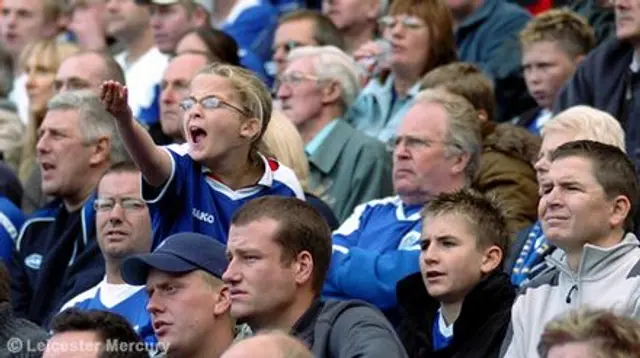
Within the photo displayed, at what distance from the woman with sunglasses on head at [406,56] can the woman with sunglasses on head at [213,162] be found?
2686mm

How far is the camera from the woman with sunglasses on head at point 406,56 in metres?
10.6

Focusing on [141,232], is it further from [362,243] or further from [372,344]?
[372,344]

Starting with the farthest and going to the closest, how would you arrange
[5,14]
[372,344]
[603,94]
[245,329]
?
[5,14] < [603,94] < [245,329] < [372,344]

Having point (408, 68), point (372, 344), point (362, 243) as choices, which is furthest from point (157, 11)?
point (372, 344)

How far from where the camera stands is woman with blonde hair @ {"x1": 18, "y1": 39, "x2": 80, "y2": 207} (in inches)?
428

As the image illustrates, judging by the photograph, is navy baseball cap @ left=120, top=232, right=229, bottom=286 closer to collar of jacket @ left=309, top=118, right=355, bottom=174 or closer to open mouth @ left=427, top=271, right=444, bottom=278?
open mouth @ left=427, top=271, right=444, bottom=278

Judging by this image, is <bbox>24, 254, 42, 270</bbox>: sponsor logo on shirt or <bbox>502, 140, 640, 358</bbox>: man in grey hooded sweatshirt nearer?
<bbox>502, 140, 640, 358</bbox>: man in grey hooded sweatshirt

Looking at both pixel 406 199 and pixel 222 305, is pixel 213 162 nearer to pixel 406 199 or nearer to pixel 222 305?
pixel 222 305

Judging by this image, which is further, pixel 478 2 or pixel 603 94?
pixel 478 2

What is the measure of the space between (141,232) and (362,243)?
3.13 ft

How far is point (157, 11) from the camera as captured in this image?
1247 cm

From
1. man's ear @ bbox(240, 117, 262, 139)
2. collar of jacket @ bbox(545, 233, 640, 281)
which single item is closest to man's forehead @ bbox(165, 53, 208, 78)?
man's ear @ bbox(240, 117, 262, 139)

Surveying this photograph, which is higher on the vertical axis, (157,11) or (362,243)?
(362,243)

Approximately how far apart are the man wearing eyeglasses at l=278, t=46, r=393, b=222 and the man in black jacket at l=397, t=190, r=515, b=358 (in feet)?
5.75
